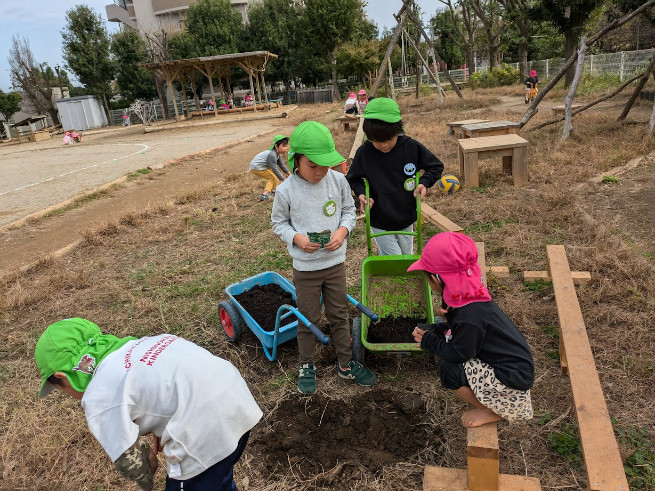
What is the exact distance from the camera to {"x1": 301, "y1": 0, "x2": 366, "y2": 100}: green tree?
120 feet

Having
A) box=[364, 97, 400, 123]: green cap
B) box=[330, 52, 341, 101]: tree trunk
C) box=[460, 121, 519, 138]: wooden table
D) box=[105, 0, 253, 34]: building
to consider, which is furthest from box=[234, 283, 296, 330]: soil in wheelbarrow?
box=[105, 0, 253, 34]: building

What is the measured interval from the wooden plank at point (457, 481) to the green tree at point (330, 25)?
38.9m

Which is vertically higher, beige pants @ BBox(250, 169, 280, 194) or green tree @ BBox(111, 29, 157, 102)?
green tree @ BBox(111, 29, 157, 102)

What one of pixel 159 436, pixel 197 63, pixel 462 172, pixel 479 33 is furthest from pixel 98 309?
pixel 479 33

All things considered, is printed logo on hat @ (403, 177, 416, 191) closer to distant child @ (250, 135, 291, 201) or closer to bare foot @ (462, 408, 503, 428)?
bare foot @ (462, 408, 503, 428)

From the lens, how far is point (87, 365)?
168cm

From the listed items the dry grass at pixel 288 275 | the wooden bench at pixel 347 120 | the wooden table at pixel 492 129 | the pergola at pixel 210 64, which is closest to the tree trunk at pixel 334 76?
the pergola at pixel 210 64

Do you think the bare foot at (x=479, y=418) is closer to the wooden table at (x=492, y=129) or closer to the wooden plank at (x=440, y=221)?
the wooden plank at (x=440, y=221)

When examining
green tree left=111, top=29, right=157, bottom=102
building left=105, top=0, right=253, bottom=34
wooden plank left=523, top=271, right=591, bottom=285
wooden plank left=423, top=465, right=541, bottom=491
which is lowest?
wooden plank left=423, top=465, right=541, bottom=491

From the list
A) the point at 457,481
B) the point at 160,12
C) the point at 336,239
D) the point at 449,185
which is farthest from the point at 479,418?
the point at 160,12

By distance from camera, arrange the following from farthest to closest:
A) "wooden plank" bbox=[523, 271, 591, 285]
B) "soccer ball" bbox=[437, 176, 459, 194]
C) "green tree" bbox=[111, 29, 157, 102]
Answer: "green tree" bbox=[111, 29, 157, 102] → "soccer ball" bbox=[437, 176, 459, 194] → "wooden plank" bbox=[523, 271, 591, 285]

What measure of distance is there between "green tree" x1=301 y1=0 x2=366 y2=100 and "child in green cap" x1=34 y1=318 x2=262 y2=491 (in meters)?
39.1

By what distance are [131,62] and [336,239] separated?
44697mm

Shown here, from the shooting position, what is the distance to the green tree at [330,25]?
3656 cm
